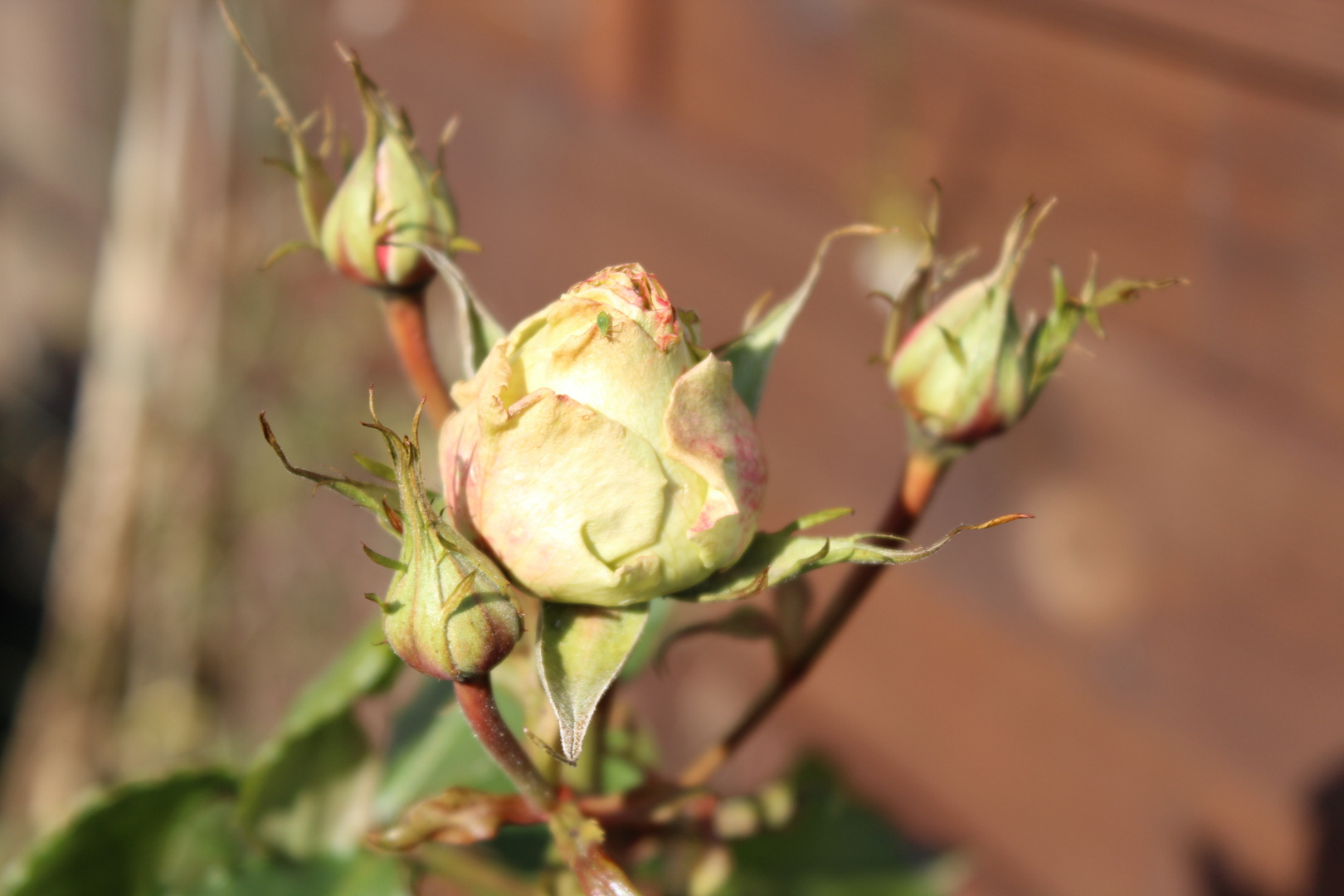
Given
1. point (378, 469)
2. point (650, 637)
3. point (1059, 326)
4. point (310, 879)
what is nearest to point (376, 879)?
point (310, 879)

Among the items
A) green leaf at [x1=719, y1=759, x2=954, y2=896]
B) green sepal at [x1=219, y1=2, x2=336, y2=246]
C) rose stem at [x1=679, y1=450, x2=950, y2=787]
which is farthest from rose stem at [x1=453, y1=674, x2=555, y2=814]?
green leaf at [x1=719, y1=759, x2=954, y2=896]

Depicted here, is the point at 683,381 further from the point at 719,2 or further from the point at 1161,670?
the point at 719,2

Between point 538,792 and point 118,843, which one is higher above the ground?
point 538,792

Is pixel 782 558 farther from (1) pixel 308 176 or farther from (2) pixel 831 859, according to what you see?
(2) pixel 831 859

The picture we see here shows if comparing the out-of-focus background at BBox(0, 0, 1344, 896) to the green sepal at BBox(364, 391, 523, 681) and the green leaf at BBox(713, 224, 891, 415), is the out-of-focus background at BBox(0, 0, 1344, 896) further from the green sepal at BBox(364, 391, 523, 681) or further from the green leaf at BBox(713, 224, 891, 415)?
the green sepal at BBox(364, 391, 523, 681)

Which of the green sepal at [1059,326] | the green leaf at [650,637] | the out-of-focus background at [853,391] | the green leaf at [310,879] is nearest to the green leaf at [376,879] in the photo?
the green leaf at [310,879]

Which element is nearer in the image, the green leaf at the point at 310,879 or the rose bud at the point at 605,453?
the rose bud at the point at 605,453

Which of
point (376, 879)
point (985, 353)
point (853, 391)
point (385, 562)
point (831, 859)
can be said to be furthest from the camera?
point (853, 391)

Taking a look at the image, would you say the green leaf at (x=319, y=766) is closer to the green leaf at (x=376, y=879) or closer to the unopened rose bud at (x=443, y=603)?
the green leaf at (x=376, y=879)
